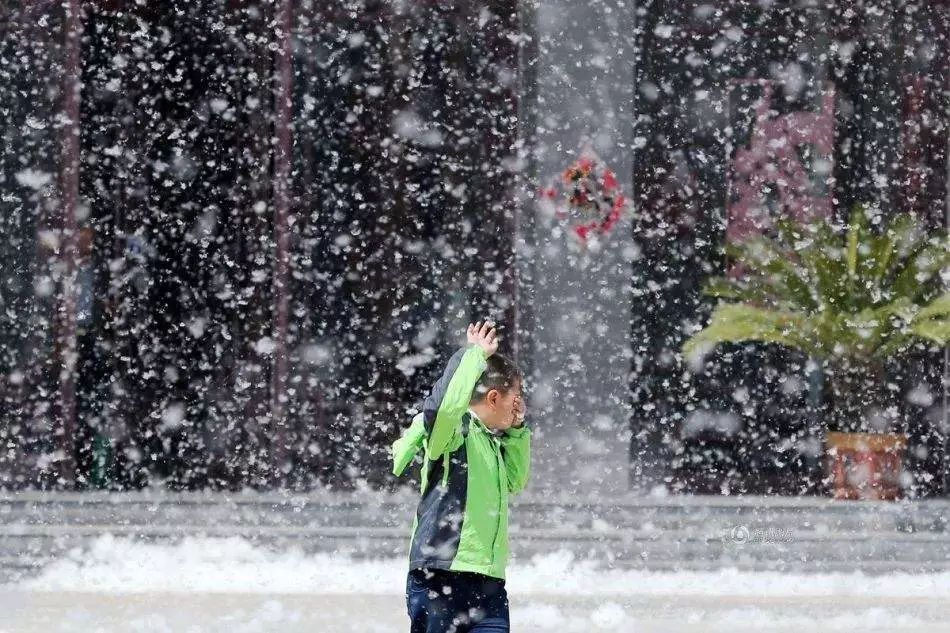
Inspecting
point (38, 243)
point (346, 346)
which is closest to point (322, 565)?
point (346, 346)

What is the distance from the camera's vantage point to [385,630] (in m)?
6.41

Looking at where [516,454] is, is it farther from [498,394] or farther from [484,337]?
[484,337]

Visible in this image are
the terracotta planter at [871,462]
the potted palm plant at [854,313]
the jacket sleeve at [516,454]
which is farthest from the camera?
the terracotta planter at [871,462]

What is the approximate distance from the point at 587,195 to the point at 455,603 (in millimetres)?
7868

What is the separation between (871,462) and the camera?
10.6 m

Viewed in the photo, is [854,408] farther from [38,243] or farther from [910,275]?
[38,243]

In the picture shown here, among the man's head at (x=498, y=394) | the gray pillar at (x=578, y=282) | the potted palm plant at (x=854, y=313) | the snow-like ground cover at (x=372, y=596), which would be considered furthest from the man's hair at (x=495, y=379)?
the gray pillar at (x=578, y=282)

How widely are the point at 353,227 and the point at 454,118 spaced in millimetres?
1206

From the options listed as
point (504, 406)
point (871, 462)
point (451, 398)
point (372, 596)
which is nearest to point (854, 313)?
point (871, 462)

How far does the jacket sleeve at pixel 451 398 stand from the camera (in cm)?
388

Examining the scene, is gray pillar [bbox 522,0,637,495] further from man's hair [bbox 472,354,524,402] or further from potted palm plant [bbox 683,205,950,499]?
man's hair [bbox 472,354,524,402]

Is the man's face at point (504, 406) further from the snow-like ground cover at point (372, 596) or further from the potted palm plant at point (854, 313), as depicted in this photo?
the potted palm plant at point (854, 313)

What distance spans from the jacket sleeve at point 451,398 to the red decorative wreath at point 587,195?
25.3 feet

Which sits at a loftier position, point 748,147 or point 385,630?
point 748,147
